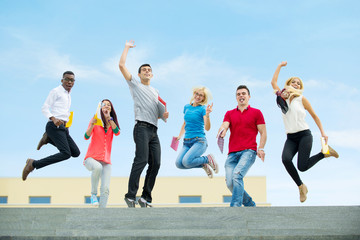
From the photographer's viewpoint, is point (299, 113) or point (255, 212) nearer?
point (255, 212)

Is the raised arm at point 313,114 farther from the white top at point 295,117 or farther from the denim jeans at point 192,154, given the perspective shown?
the denim jeans at point 192,154

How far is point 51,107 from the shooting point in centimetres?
828

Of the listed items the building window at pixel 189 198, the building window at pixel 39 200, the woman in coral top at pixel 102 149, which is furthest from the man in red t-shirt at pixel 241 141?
the building window at pixel 39 200

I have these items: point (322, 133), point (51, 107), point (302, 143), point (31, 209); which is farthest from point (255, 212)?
point (51, 107)

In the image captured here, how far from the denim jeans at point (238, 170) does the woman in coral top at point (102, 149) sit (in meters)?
2.32

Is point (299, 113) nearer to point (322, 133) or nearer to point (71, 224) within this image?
point (322, 133)

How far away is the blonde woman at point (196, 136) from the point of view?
8.21 metres

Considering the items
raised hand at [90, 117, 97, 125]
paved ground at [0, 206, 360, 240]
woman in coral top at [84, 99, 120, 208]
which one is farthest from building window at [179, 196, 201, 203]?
paved ground at [0, 206, 360, 240]

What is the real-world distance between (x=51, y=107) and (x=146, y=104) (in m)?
1.80

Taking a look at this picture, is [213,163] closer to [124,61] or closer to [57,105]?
[124,61]

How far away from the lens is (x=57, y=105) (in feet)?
27.2

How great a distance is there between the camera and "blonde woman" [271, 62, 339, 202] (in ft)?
25.8

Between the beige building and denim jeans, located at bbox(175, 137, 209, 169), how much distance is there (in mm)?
20967

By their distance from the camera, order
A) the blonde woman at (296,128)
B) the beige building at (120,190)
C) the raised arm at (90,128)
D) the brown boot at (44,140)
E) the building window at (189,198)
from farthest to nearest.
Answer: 1. the building window at (189,198)
2. the beige building at (120,190)
3. the raised arm at (90,128)
4. the brown boot at (44,140)
5. the blonde woman at (296,128)
